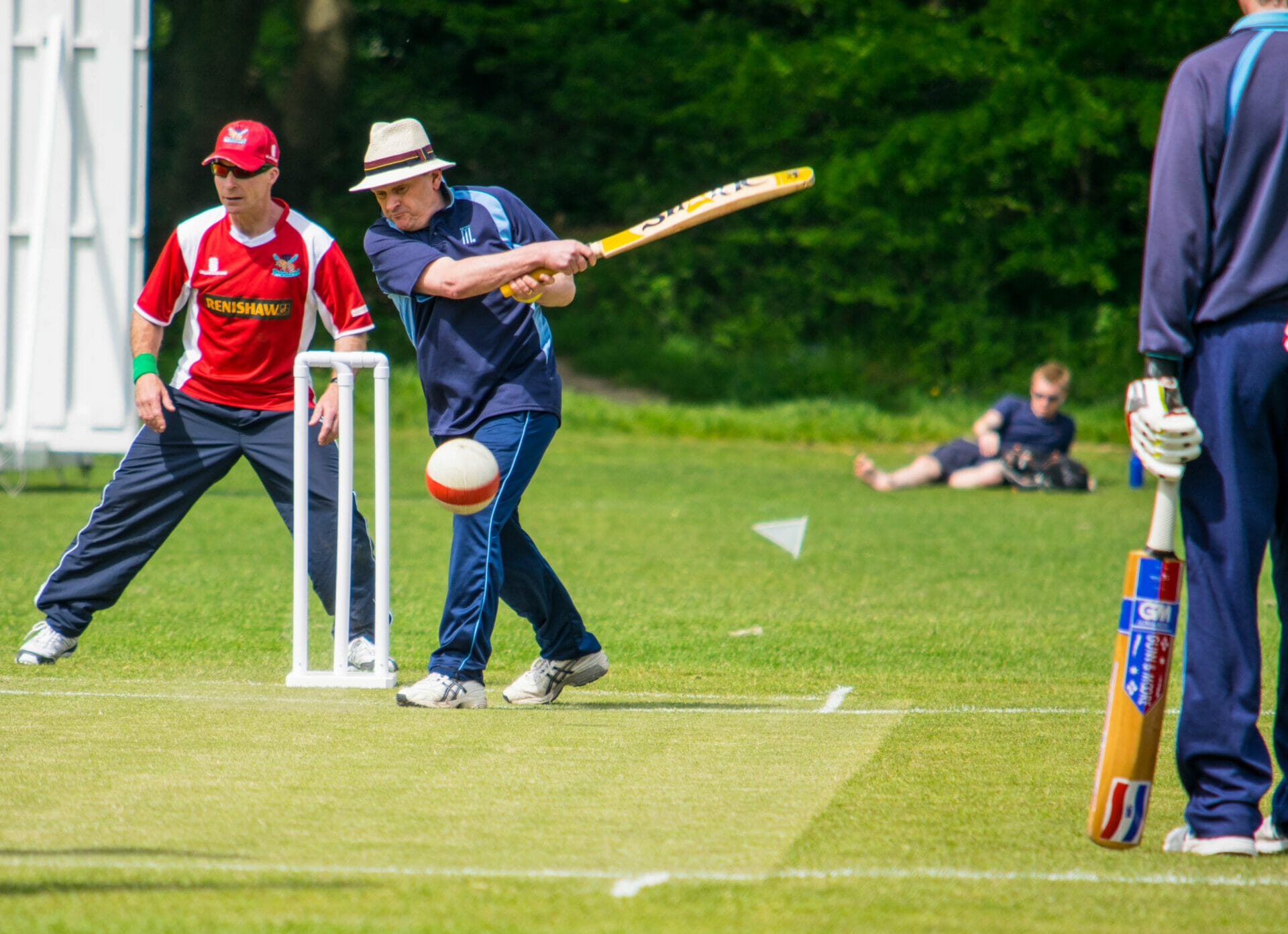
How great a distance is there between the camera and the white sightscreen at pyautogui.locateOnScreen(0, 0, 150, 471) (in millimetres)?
12086

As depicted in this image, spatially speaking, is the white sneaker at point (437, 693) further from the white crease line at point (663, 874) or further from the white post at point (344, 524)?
the white crease line at point (663, 874)

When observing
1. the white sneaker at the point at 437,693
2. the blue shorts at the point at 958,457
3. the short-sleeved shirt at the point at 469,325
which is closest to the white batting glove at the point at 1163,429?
the short-sleeved shirt at the point at 469,325

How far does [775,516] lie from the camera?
12820 mm

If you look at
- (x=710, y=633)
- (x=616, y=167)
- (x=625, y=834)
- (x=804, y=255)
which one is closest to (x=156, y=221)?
(x=616, y=167)

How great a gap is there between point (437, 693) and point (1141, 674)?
8.47 ft

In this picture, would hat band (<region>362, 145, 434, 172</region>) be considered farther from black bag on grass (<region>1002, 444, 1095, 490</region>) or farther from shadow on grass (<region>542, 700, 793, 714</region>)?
black bag on grass (<region>1002, 444, 1095, 490</region>)

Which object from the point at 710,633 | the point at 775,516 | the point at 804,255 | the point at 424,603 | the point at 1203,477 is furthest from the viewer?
the point at 804,255

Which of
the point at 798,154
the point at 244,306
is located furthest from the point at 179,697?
the point at 798,154

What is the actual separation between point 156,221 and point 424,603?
18.4 m

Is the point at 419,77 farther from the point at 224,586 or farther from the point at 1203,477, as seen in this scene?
the point at 1203,477

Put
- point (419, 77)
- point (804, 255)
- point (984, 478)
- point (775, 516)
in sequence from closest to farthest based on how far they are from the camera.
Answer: point (775, 516)
point (984, 478)
point (804, 255)
point (419, 77)

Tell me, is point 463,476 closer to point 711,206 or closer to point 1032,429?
point 711,206

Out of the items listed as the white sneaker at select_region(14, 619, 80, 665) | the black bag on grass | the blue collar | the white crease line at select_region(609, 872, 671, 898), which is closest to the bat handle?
the blue collar

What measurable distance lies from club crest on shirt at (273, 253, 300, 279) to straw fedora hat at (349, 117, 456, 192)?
3.40ft
